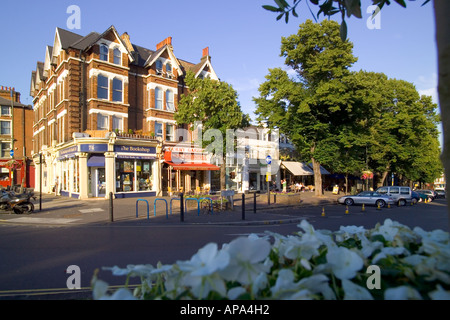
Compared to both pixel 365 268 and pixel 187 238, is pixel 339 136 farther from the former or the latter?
pixel 365 268

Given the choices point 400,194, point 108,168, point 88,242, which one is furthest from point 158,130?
point 400,194

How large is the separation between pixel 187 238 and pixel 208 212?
6.13m

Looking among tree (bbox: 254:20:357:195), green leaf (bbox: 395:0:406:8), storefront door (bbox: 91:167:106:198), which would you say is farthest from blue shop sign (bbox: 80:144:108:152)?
green leaf (bbox: 395:0:406:8)

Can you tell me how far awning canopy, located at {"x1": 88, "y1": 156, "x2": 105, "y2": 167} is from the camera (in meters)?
22.4

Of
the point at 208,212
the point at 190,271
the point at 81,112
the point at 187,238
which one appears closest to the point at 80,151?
the point at 81,112

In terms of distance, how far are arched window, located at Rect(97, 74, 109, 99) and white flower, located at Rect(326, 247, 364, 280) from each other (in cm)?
2503

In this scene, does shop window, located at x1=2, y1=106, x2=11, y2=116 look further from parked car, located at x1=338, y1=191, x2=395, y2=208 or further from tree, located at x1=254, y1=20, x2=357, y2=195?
parked car, located at x1=338, y1=191, x2=395, y2=208

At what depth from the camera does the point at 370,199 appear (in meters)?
22.0

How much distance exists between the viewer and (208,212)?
590 inches

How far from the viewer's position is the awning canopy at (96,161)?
22444mm

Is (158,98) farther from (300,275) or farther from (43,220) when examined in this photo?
(300,275)

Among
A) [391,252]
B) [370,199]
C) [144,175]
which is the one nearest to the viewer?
[391,252]

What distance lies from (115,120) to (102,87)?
2766 millimetres

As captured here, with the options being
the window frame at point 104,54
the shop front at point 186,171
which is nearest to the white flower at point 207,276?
the shop front at point 186,171
